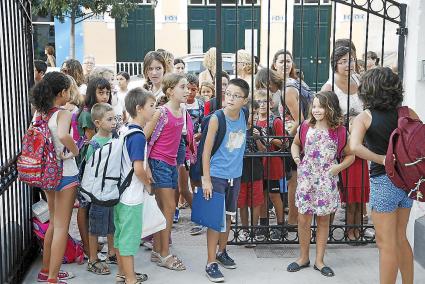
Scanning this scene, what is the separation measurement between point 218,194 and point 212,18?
2013 cm

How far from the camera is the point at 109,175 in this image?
423 centimetres

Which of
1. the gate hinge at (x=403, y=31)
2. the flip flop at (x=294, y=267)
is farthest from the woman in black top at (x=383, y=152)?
the gate hinge at (x=403, y=31)

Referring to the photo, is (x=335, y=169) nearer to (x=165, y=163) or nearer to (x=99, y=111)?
(x=165, y=163)

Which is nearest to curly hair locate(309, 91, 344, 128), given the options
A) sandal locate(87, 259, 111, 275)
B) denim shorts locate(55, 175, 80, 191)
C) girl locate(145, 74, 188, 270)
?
girl locate(145, 74, 188, 270)

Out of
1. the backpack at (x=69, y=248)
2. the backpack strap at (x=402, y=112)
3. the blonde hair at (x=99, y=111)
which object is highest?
the backpack strap at (x=402, y=112)

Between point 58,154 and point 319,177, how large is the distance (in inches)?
79.4

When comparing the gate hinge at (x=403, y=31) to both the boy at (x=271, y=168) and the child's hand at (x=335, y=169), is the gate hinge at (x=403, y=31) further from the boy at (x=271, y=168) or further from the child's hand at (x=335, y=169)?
the child's hand at (x=335, y=169)

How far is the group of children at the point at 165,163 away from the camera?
4.23 meters

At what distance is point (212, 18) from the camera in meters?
23.9

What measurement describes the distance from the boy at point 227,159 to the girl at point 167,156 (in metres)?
0.41

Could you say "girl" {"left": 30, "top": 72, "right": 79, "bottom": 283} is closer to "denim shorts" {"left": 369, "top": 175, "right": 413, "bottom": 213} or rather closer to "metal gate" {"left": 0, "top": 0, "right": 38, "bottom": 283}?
"metal gate" {"left": 0, "top": 0, "right": 38, "bottom": 283}

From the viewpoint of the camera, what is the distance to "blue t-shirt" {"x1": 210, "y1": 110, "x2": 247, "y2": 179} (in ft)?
15.0

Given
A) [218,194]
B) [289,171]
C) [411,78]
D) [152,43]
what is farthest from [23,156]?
[152,43]

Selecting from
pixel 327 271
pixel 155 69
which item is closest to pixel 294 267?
pixel 327 271
